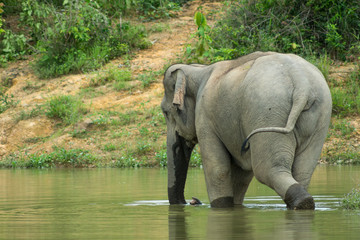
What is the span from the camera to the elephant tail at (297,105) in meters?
6.95

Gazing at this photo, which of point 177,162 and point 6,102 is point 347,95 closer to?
point 6,102

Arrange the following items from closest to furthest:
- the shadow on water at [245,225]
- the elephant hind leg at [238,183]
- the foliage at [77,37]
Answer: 1. the shadow on water at [245,225]
2. the elephant hind leg at [238,183]
3. the foliage at [77,37]

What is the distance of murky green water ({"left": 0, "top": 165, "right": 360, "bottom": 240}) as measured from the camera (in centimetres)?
598

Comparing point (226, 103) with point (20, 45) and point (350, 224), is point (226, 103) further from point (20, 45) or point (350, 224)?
point (20, 45)

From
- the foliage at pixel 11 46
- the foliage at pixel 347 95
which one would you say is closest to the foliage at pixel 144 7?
the foliage at pixel 11 46

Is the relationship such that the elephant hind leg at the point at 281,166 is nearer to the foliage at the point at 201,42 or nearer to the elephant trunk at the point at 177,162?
the elephant trunk at the point at 177,162

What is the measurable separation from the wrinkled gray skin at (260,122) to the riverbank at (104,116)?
789cm

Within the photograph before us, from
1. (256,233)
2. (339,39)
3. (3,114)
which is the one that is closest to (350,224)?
(256,233)

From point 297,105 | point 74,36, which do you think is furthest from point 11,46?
point 297,105

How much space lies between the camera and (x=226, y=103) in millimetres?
7879

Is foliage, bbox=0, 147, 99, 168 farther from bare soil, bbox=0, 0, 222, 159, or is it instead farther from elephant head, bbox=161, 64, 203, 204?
elephant head, bbox=161, 64, 203, 204

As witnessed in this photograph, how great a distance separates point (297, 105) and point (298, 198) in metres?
0.87

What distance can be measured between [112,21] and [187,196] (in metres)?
15.0

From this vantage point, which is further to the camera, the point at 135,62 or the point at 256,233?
the point at 135,62
